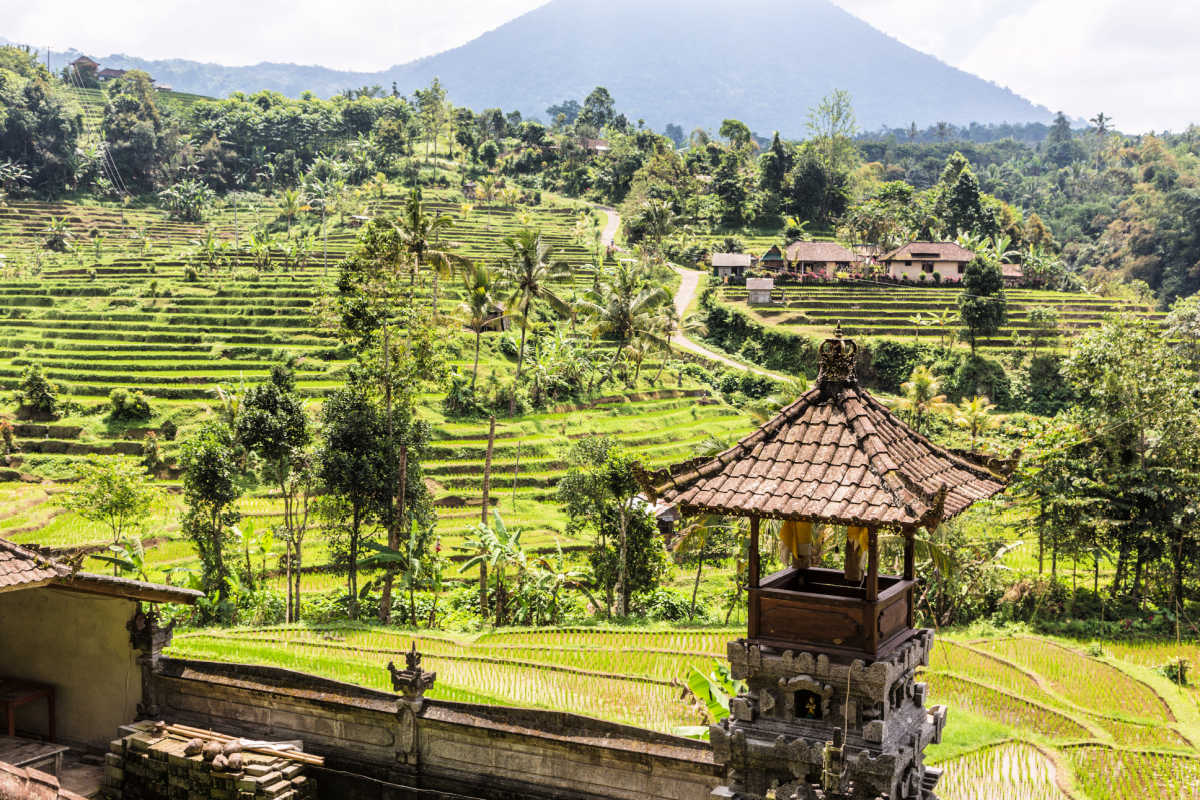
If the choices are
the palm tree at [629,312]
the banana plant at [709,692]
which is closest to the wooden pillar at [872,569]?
the banana plant at [709,692]

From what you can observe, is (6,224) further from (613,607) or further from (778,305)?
(613,607)

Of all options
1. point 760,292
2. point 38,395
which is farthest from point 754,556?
point 760,292

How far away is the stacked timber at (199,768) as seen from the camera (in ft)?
37.9

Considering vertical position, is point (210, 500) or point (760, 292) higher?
point (760, 292)

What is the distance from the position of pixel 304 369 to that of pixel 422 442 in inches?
801

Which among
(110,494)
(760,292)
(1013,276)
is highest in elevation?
(1013,276)

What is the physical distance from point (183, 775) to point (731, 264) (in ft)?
177

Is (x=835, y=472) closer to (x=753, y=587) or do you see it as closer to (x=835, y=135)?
(x=753, y=587)

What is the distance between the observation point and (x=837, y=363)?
7945mm

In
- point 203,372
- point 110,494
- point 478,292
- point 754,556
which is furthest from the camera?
point 203,372

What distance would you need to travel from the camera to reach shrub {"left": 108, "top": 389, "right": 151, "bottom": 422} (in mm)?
36750

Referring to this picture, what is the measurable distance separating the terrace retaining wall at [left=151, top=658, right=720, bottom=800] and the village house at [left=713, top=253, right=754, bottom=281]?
52.4m

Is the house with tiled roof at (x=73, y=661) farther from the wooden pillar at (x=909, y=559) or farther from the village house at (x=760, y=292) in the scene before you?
the village house at (x=760, y=292)

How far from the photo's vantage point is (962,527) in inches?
899
